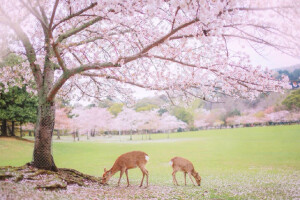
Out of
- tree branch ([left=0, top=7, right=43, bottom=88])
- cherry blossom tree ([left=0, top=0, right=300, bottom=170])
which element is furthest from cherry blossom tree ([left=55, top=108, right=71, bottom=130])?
tree branch ([left=0, top=7, right=43, bottom=88])

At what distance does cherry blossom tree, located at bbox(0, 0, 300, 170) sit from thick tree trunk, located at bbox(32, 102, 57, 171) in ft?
0.09

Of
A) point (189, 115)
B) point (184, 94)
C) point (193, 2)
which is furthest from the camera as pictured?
point (189, 115)

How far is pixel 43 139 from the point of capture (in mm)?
6344

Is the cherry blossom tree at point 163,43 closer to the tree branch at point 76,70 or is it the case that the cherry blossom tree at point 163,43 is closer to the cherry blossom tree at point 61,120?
the tree branch at point 76,70

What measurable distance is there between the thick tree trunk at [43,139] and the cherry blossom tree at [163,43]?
0.09 feet

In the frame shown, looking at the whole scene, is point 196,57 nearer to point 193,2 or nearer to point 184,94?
point 184,94

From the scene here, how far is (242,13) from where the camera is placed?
407 centimetres

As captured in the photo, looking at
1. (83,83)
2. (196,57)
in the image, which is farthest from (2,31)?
(196,57)

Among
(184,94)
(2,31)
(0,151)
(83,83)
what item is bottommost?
(0,151)

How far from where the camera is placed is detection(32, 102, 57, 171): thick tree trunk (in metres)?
6.33

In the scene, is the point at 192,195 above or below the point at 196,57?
below

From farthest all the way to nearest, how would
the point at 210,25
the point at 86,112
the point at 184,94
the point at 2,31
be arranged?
1. the point at 86,112
2. the point at 184,94
3. the point at 2,31
4. the point at 210,25

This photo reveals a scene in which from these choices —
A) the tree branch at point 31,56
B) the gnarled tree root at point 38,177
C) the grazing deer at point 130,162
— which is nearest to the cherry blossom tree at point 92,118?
the tree branch at point 31,56

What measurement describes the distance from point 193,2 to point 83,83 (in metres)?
6.49
